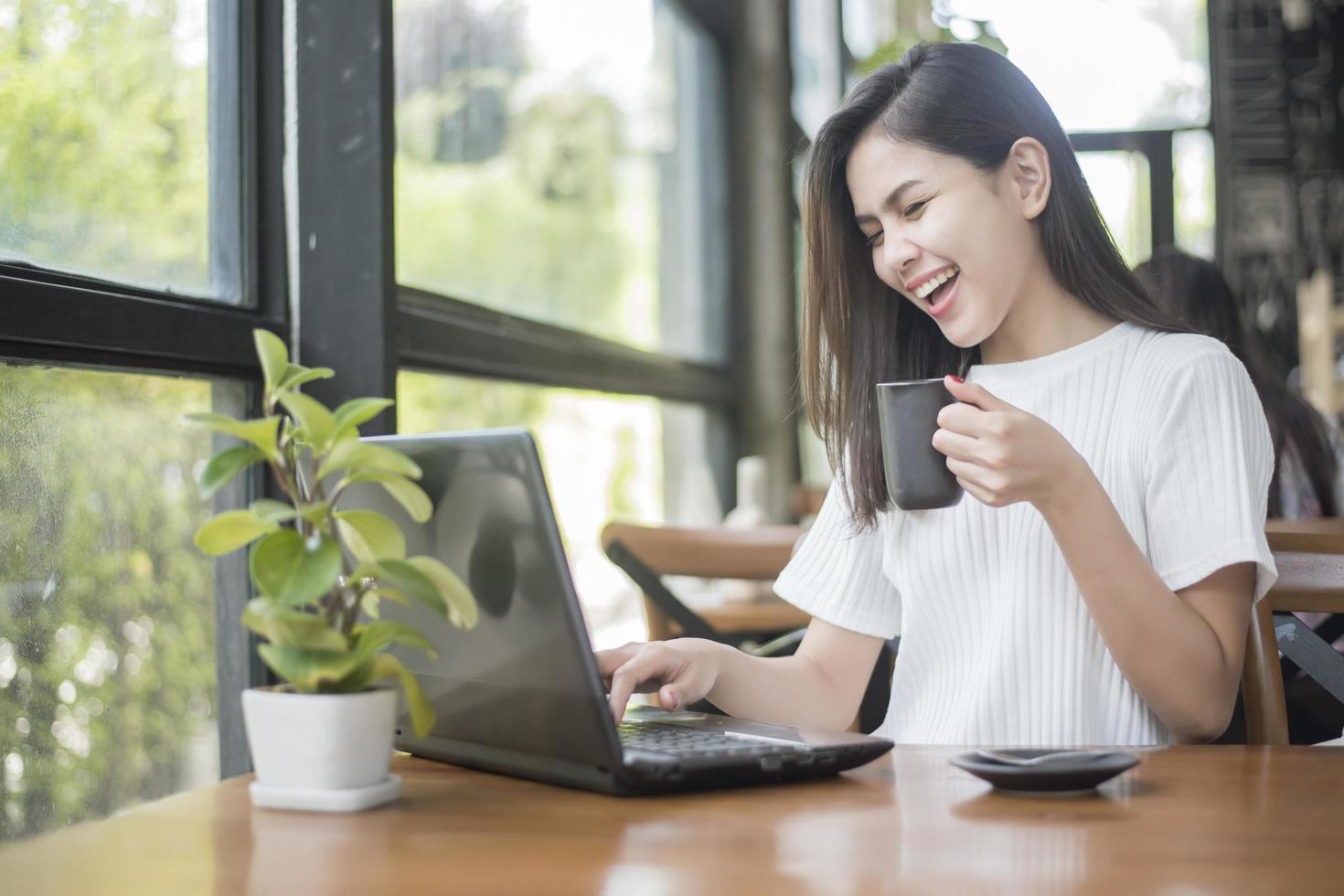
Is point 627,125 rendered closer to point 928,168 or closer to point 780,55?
point 780,55

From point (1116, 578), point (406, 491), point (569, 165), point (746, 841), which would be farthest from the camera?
point (569, 165)

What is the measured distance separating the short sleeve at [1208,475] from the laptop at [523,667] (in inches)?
17.9

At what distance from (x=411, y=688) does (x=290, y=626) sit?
0.09 meters

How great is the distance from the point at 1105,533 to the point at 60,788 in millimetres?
1008

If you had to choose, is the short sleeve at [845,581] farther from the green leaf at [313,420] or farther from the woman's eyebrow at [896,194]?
the green leaf at [313,420]

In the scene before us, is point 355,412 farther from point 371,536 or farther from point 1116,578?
point 1116,578

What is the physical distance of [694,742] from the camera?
0.92 m

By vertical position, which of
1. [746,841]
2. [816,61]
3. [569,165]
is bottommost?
[746,841]

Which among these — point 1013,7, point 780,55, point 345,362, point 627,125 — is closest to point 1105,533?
point 345,362

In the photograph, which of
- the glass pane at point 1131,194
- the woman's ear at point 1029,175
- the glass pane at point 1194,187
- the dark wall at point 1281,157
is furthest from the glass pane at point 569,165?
the dark wall at point 1281,157

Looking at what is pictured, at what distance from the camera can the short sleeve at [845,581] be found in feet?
4.82

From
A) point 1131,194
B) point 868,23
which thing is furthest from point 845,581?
point 1131,194

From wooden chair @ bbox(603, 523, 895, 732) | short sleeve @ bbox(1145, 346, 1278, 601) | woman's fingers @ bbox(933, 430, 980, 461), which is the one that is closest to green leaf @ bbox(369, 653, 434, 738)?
woman's fingers @ bbox(933, 430, 980, 461)

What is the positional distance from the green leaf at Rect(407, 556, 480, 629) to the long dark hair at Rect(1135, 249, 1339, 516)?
1.85 meters
